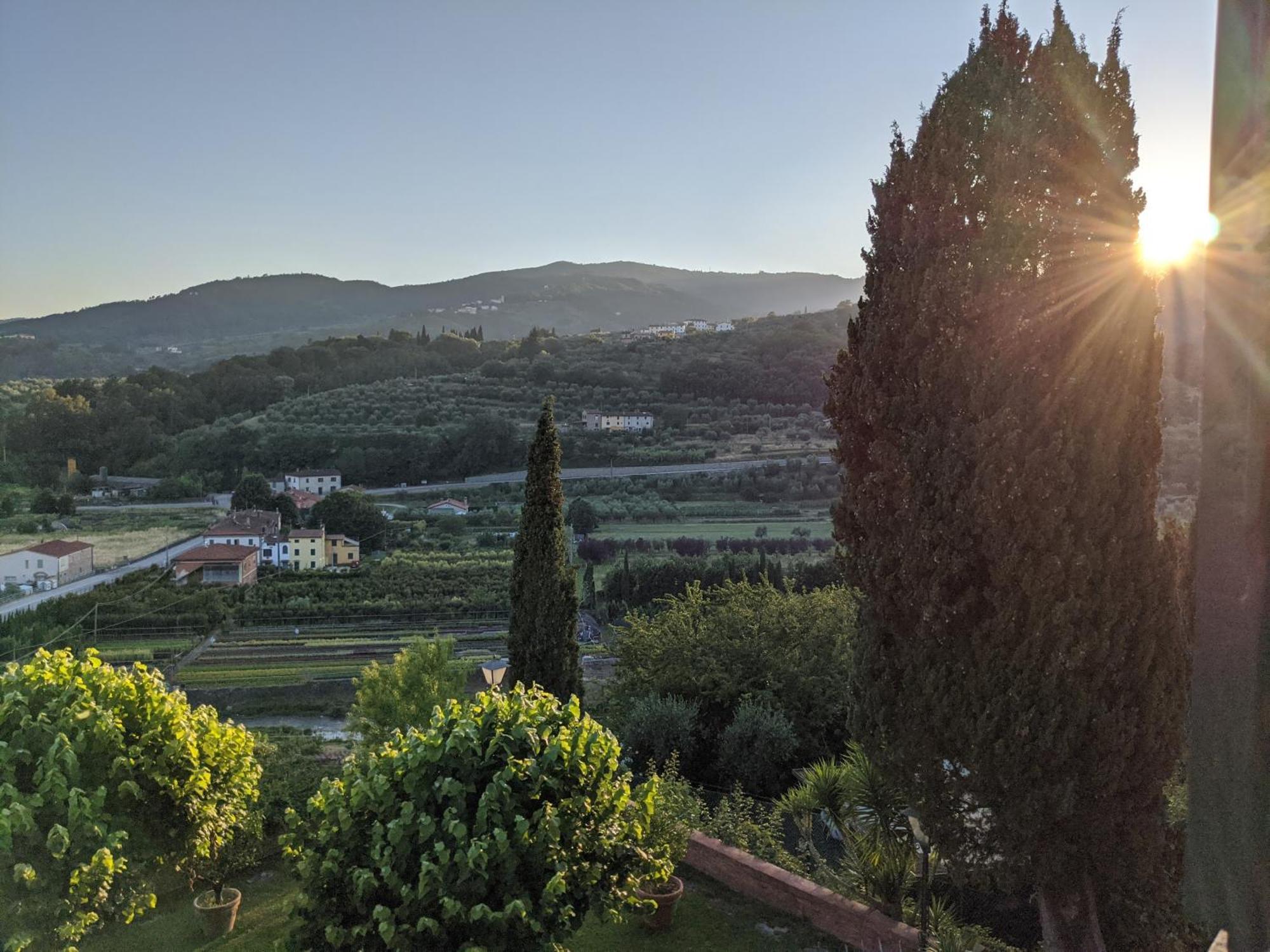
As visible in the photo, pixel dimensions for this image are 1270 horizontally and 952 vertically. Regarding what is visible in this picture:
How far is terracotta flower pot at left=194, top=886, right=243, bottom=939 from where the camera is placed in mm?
5371

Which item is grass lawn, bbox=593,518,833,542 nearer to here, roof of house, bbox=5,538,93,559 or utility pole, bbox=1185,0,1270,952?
roof of house, bbox=5,538,93,559

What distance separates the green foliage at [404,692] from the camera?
10.3 metres

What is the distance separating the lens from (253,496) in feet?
127

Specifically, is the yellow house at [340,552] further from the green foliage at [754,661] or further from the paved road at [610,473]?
the green foliage at [754,661]

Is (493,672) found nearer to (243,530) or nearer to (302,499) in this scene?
(243,530)

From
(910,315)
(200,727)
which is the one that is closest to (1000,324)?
(910,315)

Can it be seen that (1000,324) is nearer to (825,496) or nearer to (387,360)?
(825,496)

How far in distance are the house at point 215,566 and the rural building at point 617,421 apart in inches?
938

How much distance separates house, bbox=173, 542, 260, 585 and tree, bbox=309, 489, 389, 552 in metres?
5.07

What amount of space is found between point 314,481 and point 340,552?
11665mm

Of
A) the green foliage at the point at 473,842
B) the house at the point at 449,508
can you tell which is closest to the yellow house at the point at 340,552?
the house at the point at 449,508

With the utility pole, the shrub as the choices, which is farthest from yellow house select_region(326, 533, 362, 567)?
the utility pole

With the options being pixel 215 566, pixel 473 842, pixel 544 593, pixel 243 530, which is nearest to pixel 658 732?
pixel 544 593

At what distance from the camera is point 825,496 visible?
135 feet
